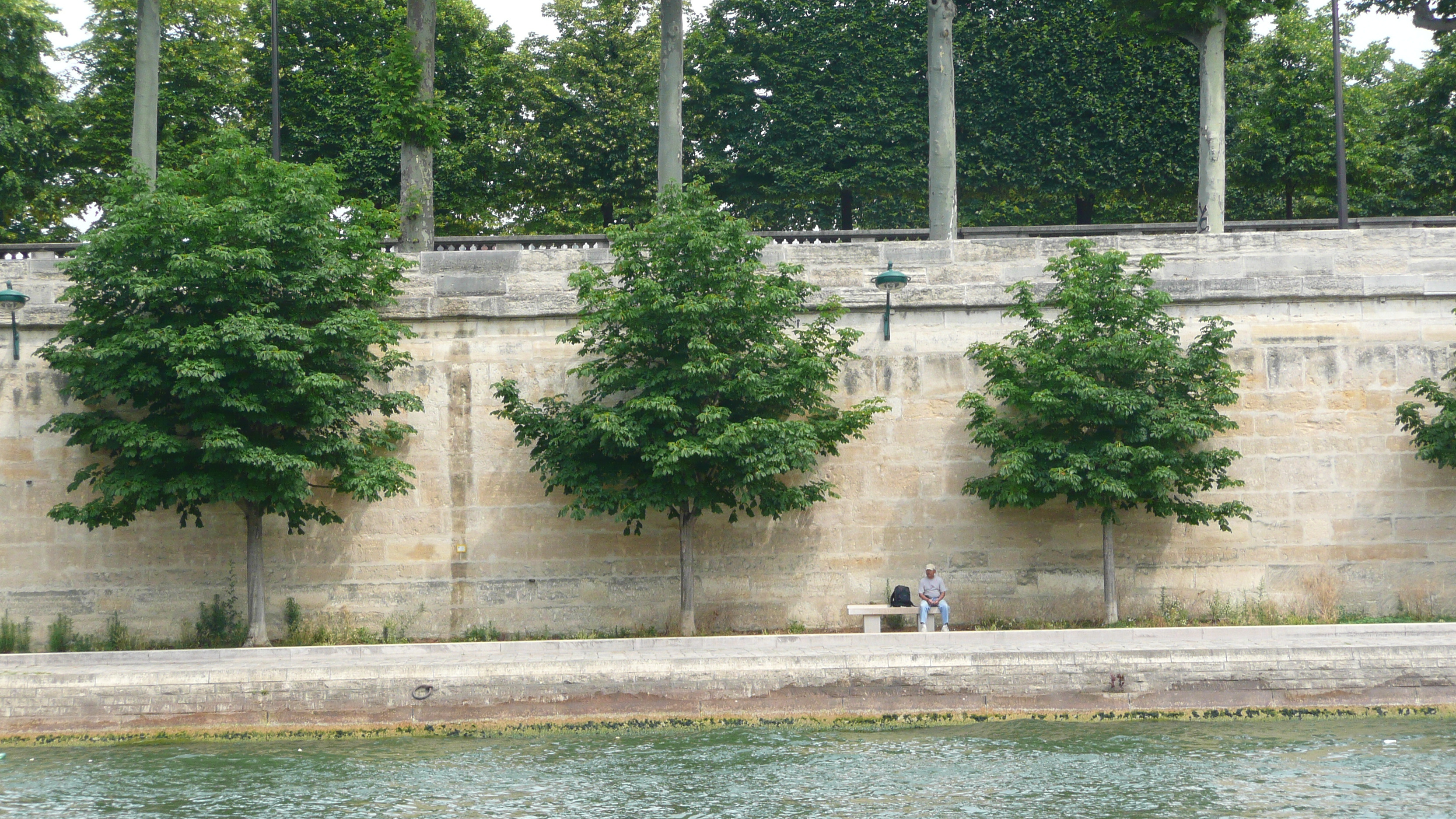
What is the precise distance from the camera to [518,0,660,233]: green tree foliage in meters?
31.4

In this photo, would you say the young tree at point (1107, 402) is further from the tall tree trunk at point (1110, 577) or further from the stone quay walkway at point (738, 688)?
the stone quay walkway at point (738, 688)

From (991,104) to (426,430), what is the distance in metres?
18.7

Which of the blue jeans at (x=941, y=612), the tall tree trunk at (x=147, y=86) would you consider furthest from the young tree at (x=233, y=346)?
the blue jeans at (x=941, y=612)

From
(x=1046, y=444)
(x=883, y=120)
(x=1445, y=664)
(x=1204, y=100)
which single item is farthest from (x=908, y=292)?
(x=883, y=120)

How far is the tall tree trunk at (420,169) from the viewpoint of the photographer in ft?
68.7

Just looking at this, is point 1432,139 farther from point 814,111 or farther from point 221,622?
point 221,622

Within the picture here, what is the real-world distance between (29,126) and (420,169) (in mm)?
13678

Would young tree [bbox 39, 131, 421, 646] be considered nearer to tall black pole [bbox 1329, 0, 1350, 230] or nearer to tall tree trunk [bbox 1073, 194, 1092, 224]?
tall black pole [bbox 1329, 0, 1350, 230]

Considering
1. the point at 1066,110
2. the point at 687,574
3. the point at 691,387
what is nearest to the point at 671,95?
the point at 691,387

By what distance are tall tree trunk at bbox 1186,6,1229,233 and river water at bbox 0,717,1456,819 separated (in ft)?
31.9

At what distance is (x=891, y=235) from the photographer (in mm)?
22188

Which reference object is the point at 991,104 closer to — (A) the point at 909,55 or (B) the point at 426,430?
(A) the point at 909,55

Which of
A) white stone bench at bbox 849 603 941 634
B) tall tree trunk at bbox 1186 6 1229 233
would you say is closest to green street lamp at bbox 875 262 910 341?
white stone bench at bbox 849 603 941 634

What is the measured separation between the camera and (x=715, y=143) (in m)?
33.5
